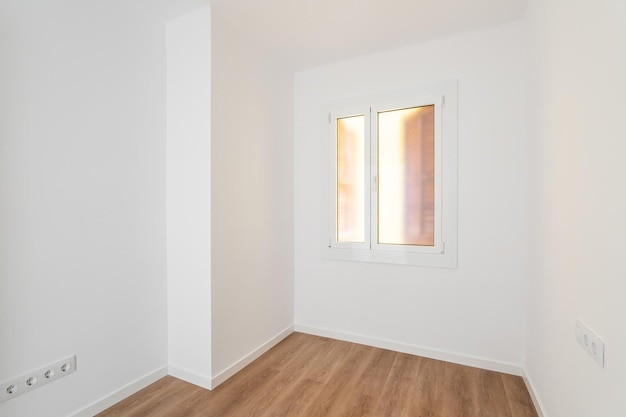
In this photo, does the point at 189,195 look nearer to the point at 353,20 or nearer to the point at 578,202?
the point at 353,20

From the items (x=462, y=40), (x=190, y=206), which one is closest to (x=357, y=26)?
(x=462, y=40)

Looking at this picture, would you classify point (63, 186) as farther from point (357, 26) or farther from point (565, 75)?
point (565, 75)

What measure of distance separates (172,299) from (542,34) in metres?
3.15

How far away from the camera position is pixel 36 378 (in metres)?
1.64

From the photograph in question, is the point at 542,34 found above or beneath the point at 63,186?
above

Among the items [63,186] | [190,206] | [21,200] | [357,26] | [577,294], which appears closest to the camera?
[577,294]

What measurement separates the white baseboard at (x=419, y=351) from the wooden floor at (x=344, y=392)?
0.06m

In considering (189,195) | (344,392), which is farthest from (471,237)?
(189,195)

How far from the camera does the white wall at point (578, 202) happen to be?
994 millimetres

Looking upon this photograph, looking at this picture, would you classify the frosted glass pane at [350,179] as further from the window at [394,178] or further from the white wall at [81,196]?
the white wall at [81,196]

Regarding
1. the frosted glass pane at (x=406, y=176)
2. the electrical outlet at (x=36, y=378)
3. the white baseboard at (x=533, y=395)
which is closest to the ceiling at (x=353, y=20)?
the frosted glass pane at (x=406, y=176)

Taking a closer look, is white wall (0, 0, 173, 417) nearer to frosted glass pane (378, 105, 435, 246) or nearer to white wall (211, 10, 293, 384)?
white wall (211, 10, 293, 384)

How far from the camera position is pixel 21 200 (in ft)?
5.22

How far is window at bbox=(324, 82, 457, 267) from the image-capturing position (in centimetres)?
257
